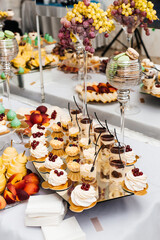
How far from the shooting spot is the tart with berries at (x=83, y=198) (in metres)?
0.95

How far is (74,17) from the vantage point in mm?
1329

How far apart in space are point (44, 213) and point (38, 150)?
33 cm

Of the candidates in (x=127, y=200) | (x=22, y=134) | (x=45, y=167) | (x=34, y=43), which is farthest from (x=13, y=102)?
(x=34, y=43)

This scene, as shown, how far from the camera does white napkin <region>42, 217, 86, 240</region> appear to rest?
0.91 meters

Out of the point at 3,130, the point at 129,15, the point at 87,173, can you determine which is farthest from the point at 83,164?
the point at 129,15

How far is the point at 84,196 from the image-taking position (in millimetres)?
952

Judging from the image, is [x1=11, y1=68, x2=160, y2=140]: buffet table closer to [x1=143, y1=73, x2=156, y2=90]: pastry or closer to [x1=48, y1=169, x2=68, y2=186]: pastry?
[x1=143, y1=73, x2=156, y2=90]: pastry

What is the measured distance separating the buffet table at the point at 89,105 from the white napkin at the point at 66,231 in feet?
2.73

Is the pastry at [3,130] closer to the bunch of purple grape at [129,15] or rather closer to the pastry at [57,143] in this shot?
→ the pastry at [57,143]

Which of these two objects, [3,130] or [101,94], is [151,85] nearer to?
[101,94]

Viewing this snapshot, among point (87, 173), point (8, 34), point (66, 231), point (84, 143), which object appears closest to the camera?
point (66, 231)

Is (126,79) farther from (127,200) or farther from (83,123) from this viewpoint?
(127,200)

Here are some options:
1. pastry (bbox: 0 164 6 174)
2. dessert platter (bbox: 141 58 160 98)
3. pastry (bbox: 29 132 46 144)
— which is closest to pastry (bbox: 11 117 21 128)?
pastry (bbox: 29 132 46 144)

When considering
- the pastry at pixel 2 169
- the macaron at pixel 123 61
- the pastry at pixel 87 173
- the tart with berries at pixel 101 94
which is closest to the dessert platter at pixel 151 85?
the tart with berries at pixel 101 94
